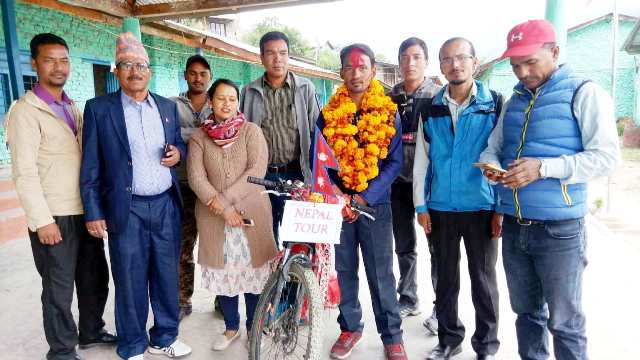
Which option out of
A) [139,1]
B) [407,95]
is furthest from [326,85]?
[407,95]

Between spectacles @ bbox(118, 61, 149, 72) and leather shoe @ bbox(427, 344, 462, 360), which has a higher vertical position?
spectacles @ bbox(118, 61, 149, 72)

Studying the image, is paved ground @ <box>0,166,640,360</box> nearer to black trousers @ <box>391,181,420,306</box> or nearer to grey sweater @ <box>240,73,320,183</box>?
black trousers @ <box>391,181,420,306</box>

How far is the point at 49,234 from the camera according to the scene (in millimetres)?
2590

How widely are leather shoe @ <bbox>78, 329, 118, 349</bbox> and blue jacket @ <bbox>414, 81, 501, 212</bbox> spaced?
8.17 feet

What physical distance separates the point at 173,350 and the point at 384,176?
1866 mm

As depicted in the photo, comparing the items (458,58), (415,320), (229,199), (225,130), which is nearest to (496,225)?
(458,58)

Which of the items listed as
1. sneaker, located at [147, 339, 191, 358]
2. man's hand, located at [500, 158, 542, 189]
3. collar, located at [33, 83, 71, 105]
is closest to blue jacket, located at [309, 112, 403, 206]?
man's hand, located at [500, 158, 542, 189]

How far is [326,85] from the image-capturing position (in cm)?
2180

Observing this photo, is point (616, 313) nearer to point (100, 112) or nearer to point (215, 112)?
point (215, 112)

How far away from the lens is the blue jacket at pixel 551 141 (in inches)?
79.5

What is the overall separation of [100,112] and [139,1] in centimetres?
378

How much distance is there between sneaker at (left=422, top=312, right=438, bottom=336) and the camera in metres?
3.17

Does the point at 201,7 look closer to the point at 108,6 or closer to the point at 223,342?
the point at 108,6

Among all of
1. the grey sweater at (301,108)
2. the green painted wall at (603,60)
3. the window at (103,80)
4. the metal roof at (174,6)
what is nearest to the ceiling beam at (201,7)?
the metal roof at (174,6)
